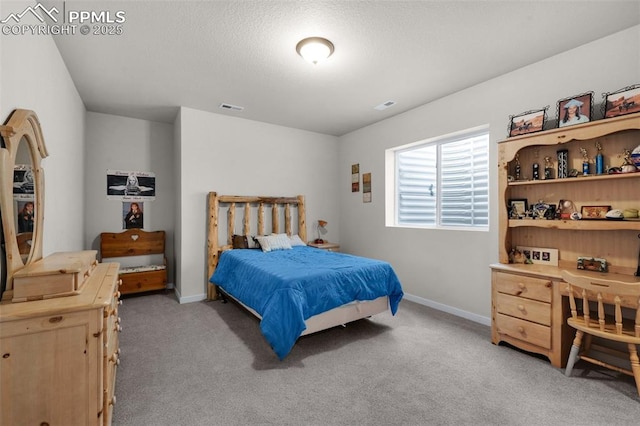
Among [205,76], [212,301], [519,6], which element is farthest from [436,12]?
[212,301]

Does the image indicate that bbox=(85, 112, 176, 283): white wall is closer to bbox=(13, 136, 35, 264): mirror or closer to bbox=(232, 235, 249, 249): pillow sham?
bbox=(232, 235, 249, 249): pillow sham

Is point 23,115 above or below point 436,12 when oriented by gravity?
below

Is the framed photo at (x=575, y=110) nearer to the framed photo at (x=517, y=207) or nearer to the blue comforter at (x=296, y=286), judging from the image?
the framed photo at (x=517, y=207)

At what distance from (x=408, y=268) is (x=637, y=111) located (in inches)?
106

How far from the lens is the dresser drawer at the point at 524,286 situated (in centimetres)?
235

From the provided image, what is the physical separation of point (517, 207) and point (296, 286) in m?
2.26

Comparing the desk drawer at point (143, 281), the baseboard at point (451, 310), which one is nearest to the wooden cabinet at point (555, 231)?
the baseboard at point (451, 310)

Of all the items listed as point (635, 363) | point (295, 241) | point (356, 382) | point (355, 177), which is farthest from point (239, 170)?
point (635, 363)

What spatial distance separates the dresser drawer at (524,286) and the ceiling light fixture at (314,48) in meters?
2.49

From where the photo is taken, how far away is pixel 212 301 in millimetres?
4035

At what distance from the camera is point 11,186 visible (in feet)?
5.01

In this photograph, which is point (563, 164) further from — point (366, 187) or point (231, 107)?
point (231, 107)

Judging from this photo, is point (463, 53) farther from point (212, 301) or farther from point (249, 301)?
point (212, 301)

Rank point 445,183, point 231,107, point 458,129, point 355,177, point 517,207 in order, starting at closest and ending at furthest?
point 517,207 < point 458,129 < point 445,183 < point 231,107 < point 355,177
